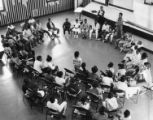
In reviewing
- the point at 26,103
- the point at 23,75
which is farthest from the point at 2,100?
the point at 23,75

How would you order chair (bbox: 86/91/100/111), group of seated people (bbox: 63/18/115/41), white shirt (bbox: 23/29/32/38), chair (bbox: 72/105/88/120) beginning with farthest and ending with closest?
group of seated people (bbox: 63/18/115/41)
white shirt (bbox: 23/29/32/38)
chair (bbox: 86/91/100/111)
chair (bbox: 72/105/88/120)

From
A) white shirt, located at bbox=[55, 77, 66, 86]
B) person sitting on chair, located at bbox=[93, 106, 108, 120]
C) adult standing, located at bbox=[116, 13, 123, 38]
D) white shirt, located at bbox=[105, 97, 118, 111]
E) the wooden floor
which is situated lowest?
the wooden floor

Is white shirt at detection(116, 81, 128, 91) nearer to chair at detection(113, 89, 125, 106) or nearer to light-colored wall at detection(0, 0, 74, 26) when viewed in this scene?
chair at detection(113, 89, 125, 106)

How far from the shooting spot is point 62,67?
10.1 meters

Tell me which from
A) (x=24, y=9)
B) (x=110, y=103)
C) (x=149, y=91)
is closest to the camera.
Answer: (x=110, y=103)

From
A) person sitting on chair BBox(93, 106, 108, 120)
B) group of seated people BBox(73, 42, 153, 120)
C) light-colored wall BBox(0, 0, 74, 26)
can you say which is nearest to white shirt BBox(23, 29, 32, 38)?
group of seated people BBox(73, 42, 153, 120)

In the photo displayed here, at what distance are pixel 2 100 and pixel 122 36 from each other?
6179 millimetres

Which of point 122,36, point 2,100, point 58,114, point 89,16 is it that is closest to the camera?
point 58,114

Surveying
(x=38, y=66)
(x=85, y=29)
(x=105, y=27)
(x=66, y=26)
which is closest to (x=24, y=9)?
(x=66, y=26)

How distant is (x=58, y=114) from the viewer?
6.87 m

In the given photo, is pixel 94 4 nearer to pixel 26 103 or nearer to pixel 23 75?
pixel 23 75

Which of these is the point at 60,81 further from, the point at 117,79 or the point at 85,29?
the point at 85,29

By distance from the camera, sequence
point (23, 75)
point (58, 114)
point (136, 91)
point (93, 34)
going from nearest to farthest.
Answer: point (58, 114) → point (136, 91) → point (23, 75) → point (93, 34)

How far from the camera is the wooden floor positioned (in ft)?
25.2
